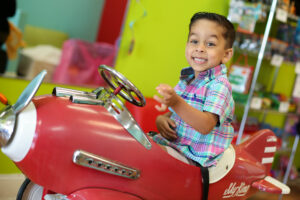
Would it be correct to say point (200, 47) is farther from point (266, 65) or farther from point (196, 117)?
point (266, 65)

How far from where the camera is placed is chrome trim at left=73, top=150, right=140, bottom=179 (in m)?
0.84

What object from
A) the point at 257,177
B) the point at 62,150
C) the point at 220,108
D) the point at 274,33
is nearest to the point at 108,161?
the point at 62,150

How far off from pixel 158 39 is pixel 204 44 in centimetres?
43

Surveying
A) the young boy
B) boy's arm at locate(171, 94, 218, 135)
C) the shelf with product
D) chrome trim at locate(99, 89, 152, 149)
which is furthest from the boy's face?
the shelf with product

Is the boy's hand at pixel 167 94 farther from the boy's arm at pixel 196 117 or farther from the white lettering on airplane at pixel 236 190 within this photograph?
the white lettering on airplane at pixel 236 190

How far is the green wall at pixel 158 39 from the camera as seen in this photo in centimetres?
108

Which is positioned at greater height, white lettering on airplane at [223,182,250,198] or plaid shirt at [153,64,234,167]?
plaid shirt at [153,64,234,167]

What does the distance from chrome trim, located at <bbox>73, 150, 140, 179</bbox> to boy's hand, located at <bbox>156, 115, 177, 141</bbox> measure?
0.27 m

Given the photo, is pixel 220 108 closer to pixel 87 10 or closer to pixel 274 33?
pixel 87 10

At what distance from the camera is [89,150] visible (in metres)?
0.86

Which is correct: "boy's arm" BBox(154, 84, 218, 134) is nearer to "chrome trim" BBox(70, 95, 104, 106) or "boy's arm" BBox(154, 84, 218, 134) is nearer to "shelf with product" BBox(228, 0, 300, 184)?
"chrome trim" BBox(70, 95, 104, 106)

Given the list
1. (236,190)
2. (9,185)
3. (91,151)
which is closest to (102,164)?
(91,151)

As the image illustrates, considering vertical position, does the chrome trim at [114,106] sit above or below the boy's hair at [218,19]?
below

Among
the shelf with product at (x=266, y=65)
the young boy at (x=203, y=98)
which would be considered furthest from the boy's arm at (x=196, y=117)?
the shelf with product at (x=266, y=65)
